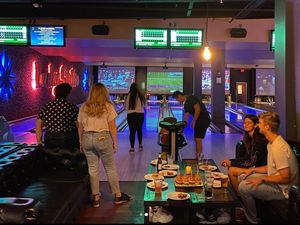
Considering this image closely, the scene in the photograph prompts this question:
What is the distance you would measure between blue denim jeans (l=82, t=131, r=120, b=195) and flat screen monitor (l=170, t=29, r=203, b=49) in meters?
4.33

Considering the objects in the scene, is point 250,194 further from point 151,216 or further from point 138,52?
point 138,52

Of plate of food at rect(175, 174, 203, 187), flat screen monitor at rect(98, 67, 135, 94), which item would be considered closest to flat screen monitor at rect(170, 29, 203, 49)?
plate of food at rect(175, 174, 203, 187)

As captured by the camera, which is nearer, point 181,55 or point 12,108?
point 12,108

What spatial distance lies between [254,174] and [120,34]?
19.8ft

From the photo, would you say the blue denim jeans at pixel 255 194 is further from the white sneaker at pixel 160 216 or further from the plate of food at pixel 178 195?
the white sneaker at pixel 160 216

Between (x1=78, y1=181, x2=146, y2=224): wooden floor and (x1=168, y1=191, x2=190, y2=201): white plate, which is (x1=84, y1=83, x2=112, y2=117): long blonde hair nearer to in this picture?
(x1=78, y1=181, x2=146, y2=224): wooden floor

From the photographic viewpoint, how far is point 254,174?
10.5ft

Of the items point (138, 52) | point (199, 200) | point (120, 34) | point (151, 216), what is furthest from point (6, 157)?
point (138, 52)

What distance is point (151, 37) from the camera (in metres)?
Answer: 7.57

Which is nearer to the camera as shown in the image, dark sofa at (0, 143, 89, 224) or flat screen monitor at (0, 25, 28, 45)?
dark sofa at (0, 143, 89, 224)

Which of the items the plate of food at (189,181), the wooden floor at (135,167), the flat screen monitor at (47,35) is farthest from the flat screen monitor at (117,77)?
the plate of food at (189,181)

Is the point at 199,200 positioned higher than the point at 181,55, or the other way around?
the point at 181,55

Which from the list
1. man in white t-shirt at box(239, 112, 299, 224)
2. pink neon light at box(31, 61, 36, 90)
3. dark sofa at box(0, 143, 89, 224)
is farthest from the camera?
pink neon light at box(31, 61, 36, 90)

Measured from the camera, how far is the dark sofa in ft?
7.50
